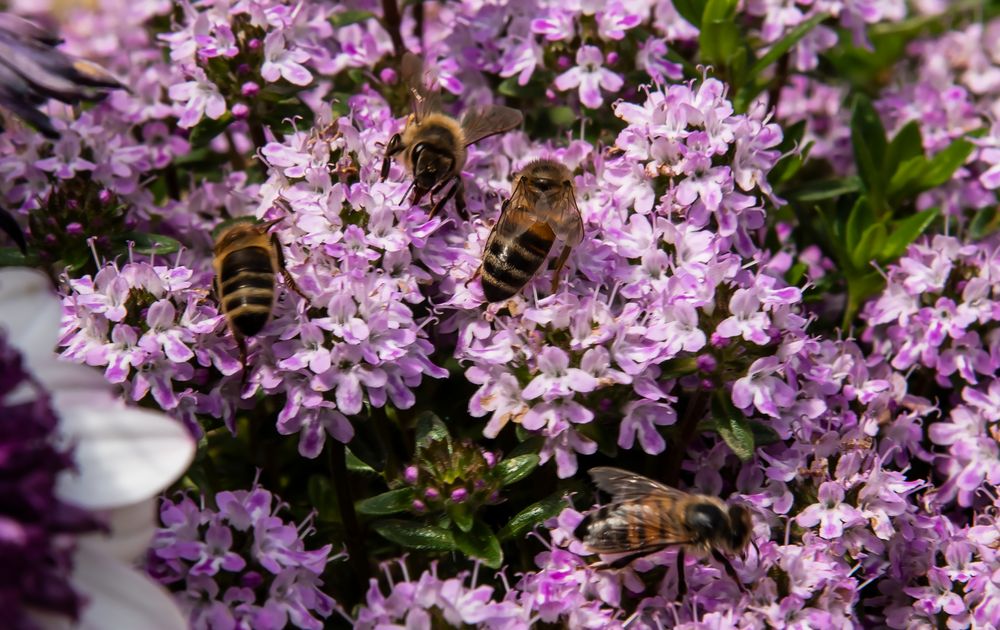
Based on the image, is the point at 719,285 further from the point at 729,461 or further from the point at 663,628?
the point at 663,628

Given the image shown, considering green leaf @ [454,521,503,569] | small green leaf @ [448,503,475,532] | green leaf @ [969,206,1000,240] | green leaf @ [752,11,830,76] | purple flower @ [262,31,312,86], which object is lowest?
green leaf @ [454,521,503,569]

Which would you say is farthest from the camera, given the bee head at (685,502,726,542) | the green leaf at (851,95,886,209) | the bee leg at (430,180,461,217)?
the green leaf at (851,95,886,209)

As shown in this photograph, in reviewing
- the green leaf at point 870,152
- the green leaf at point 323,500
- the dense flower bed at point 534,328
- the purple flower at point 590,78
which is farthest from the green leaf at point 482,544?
the green leaf at point 870,152

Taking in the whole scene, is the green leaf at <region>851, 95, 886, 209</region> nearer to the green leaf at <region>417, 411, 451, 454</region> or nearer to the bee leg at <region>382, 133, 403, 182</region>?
the bee leg at <region>382, 133, 403, 182</region>

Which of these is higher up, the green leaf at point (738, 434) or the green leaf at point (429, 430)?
the green leaf at point (738, 434)

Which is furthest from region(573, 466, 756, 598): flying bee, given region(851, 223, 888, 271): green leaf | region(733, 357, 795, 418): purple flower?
region(851, 223, 888, 271): green leaf

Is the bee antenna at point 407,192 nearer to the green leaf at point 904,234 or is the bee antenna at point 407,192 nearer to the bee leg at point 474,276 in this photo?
the bee leg at point 474,276
